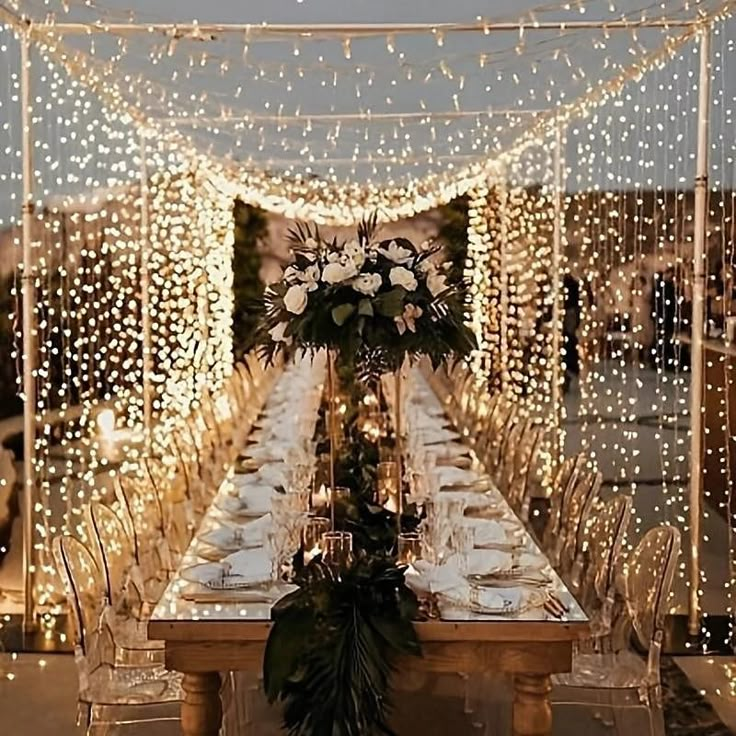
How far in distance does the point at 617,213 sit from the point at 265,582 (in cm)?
498

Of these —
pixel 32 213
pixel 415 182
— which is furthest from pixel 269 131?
pixel 32 213

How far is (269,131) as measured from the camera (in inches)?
389

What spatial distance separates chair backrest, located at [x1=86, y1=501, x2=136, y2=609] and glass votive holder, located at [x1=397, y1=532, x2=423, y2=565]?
0.98m

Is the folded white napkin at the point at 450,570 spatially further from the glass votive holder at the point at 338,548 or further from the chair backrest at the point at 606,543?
the chair backrest at the point at 606,543

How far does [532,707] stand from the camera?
3164 mm

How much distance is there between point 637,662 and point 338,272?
1.61 metres

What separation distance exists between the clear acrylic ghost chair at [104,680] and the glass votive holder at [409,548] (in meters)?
0.81

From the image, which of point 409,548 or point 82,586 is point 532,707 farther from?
point 82,586

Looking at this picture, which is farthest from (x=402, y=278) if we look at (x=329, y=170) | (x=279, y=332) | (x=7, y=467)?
(x=329, y=170)

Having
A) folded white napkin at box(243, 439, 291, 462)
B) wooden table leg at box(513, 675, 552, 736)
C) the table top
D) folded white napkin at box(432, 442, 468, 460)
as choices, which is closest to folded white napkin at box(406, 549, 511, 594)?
the table top

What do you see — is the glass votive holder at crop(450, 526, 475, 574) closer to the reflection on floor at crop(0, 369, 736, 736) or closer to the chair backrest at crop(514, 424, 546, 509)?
the reflection on floor at crop(0, 369, 736, 736)

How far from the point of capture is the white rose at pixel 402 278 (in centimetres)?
356

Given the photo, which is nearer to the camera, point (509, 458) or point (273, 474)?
point (273, 474)

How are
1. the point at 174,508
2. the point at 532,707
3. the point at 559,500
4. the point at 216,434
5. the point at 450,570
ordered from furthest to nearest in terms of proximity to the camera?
the point at 216,434 < the point at 174,508 < the point at 559,500 < the point at 450,570 < the point at 532,707
